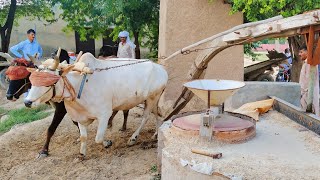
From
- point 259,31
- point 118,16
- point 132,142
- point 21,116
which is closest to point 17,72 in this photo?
point 132,142

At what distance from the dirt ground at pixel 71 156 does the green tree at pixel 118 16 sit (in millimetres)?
3471

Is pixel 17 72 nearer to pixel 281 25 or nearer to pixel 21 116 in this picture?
pixel 21 116

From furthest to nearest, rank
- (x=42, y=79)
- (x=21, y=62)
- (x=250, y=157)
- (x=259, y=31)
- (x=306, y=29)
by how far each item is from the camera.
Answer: (x=21, y=62), (x=42, y=79), (x=259, y=31), (x=306, y=29), (x=250, y=157)

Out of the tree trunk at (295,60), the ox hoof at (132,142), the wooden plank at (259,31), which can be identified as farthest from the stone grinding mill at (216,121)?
the tree trunk at (295,60)

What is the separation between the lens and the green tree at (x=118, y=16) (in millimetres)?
10539

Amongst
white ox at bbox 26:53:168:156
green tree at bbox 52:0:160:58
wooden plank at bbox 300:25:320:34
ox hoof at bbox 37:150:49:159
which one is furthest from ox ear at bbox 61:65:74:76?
green tree at bbox 52:0:160:58

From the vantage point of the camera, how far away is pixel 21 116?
1034cm

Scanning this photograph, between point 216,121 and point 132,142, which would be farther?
point 132,142

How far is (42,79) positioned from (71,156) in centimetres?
169

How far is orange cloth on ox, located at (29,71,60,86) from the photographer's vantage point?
18.5 feet

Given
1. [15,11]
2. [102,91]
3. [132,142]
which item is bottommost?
[132,142]

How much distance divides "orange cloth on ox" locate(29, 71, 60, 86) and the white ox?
0.26 feet

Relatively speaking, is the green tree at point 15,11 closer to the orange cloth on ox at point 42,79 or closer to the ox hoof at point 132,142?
the ox hoof at point 132,142

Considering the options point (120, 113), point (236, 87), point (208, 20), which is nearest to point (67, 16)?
point (120, 113)
